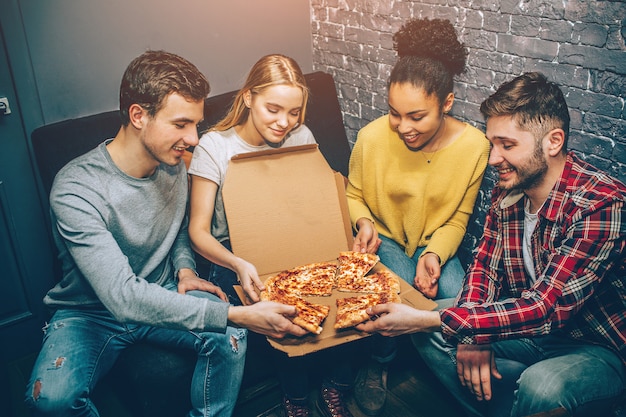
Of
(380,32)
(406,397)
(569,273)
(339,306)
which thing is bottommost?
(406,397)

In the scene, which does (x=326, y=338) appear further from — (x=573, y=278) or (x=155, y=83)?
(x=155, y=83)

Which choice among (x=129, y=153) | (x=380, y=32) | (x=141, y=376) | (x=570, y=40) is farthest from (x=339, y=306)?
(x=380, y=32)

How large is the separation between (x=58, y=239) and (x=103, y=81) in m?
1.04

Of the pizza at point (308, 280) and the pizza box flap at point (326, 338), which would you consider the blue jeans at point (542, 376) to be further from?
the pizza at point (308, 280)

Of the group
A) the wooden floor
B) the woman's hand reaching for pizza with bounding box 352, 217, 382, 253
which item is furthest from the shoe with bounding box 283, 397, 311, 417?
the woman's hand reaching for pizza with bounding box 352, 217, 382, 253

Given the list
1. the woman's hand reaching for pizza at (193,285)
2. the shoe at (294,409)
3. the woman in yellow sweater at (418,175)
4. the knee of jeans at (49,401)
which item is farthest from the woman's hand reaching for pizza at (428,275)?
the knee of jeans at (49,401)

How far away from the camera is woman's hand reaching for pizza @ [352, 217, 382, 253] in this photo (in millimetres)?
2209

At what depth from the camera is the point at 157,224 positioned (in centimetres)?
198

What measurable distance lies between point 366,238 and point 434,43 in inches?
35.1

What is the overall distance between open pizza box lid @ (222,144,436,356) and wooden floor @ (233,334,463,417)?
2.01 feet

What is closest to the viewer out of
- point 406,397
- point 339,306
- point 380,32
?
point 339,306

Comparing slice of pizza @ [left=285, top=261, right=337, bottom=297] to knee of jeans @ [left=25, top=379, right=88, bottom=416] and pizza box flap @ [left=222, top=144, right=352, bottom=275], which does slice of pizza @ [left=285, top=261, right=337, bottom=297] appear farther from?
knee of jeans @ [left=25, top=379, right=88, bottom=416]

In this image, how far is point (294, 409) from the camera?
6.71 feet

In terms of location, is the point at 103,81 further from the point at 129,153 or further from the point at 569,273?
the point at 569,273
